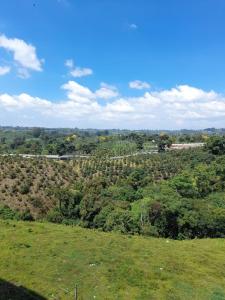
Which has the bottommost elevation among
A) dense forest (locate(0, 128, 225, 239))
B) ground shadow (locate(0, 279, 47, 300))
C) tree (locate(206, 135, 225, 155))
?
dense forest (locate(0, 128, 225, 239))

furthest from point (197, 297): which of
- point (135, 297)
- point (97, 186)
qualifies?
point (97, 186)

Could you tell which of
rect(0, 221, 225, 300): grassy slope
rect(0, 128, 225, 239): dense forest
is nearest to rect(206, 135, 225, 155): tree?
rect(0, 128, 225, 239): dense forest

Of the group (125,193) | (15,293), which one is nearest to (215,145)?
(125,193)

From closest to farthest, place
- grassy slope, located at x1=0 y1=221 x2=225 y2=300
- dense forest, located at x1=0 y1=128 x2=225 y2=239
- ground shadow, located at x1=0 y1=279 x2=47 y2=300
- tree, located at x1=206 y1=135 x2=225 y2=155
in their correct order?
1. ground shadow, located at x1=0 y1=279 x2=47 y2=300
2. grassy slope, located at x1=0 y1=221 x2=225 y2=300
3. dense forest, located at x1=0 y1=128 x2=225 y2=239
4. tree, located at x1=206 y1=135 x2=225 y2=155

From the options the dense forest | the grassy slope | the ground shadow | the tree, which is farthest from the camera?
the tree

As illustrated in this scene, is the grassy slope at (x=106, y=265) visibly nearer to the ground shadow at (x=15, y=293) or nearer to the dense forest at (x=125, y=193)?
the ground shadow at (x=15, y=293)

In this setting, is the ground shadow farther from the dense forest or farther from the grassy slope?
the dense forest
